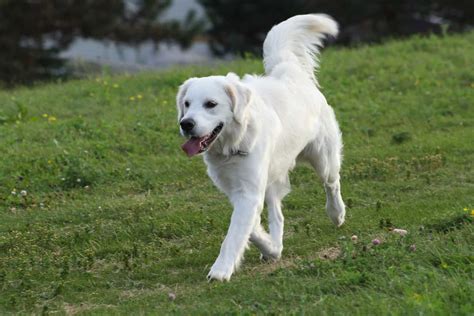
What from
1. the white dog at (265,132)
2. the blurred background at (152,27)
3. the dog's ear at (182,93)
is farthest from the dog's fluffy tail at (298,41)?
the blurred background at (152,27)

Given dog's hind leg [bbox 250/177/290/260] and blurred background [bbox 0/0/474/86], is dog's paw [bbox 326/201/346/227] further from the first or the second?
blurred background [bbox 0/0/474/86]

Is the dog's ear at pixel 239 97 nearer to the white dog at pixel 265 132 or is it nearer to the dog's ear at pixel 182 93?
the white dog at pixel 265 132

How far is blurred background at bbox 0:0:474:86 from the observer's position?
2342cm

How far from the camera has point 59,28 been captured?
24.1 metres

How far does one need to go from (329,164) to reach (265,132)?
48.9 inches

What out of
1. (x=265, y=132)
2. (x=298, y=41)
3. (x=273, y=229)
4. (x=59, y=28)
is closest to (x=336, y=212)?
(x=273, y=229)

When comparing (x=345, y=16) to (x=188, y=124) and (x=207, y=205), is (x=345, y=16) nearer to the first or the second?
(x=207, y=205)

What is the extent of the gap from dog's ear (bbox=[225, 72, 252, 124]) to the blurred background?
500 inches

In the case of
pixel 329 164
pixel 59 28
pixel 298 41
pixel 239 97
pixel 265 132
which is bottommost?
pixel 59 28

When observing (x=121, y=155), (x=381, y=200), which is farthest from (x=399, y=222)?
(x=121, y=155)

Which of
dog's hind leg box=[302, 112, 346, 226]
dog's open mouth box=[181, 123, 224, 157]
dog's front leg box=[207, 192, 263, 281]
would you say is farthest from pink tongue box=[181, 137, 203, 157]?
dog's hind leg box=[302, 112, 346, 226]

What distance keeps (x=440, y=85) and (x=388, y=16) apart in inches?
705

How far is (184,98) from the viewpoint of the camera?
6254 mm

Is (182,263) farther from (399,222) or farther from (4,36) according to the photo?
(4,36)
